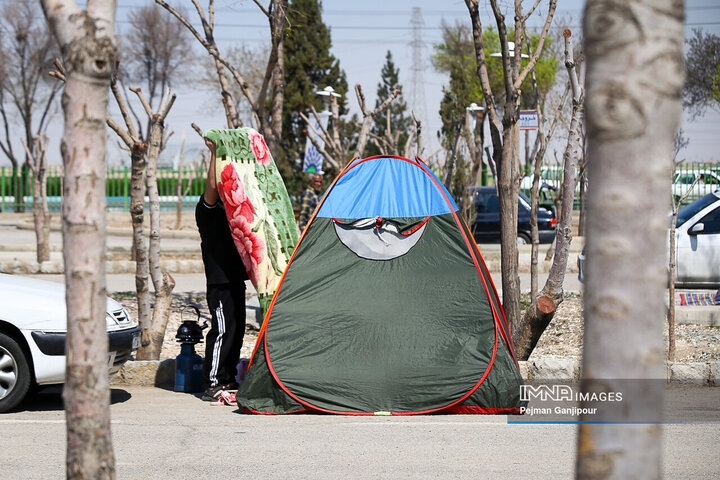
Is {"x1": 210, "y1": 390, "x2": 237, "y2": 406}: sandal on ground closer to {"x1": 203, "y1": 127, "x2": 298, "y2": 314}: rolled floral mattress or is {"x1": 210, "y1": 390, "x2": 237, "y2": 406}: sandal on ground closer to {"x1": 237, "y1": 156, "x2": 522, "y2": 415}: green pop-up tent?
{"x1": 237, "y1": 156, "x2": 522, "y2": 415}: green pop-up tent

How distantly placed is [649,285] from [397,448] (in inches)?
132

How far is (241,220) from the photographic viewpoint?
6.51 m

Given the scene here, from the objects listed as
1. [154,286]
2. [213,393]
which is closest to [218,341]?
[213,393]

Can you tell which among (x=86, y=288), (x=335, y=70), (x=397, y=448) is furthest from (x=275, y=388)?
(x=335, y=70)

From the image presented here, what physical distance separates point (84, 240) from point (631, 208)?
1.70m

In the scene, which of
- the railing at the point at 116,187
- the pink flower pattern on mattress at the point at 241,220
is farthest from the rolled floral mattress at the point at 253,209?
the railing at the point at 116,187

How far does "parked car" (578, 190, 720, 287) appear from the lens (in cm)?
1216

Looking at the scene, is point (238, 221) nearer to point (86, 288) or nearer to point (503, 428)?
point (503, 428)

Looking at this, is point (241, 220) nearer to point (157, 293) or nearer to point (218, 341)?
point (218, 341)

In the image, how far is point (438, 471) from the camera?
4625mm

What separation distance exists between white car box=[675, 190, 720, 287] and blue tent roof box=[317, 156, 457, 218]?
21.7 feet

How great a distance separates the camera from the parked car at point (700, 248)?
1216cm

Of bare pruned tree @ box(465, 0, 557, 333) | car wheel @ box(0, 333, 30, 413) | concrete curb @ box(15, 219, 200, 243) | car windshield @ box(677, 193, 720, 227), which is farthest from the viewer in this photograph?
concrete curb @ box(15, 219, 200, 243)

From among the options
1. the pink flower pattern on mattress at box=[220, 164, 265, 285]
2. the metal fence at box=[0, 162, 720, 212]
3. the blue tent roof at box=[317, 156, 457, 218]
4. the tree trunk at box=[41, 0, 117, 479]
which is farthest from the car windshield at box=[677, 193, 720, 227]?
the metal fence at box=[0, 162, 720, 212]
